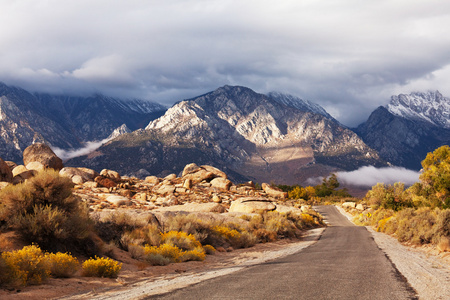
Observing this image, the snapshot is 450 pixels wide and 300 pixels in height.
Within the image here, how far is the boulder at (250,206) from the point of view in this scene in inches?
1574

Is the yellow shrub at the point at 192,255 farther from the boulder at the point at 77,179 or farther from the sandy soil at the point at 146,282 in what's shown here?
the boulder at the point at 77,179

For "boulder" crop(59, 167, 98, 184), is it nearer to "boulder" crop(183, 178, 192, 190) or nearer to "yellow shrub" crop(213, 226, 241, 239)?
"boulder" crop(183, 178, 192, 190)

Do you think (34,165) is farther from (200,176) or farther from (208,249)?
(208,249)

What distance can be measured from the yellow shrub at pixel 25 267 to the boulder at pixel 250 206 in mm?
30885

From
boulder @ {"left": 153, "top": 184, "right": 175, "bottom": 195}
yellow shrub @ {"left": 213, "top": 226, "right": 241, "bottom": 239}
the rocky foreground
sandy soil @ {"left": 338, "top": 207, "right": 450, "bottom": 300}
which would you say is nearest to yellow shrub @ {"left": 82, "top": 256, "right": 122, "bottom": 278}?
sandy soil @ {"left": 338, "top": 207, "right": 450, "bottom": 300}

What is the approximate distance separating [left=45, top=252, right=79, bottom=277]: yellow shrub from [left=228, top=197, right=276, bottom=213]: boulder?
1174 inches

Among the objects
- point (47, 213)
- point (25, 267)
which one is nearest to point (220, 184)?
point (47, 213)

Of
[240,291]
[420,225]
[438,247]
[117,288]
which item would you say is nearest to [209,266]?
[117,288]

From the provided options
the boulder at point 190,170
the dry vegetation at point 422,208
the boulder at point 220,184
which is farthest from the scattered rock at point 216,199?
the dry vegetation at point 422,208

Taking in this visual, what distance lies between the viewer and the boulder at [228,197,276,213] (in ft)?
131

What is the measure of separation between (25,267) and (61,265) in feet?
3.69

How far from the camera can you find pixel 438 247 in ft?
61.7

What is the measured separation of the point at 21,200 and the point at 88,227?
9.42ft

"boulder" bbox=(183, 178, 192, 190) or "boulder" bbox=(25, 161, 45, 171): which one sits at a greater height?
"boulder" bbox=(25, 161, 45, 171)
